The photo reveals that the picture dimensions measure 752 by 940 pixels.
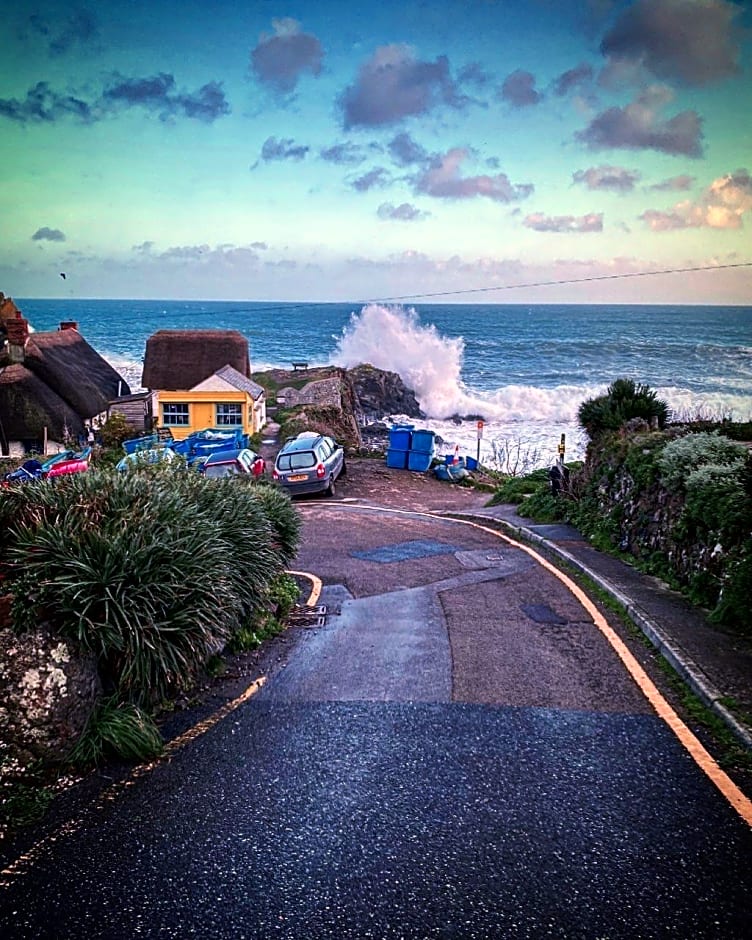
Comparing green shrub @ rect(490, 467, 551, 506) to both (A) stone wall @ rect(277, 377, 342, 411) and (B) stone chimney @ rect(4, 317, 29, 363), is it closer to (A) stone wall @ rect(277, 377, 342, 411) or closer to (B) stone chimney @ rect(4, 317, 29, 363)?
(A) stone wall @ rect(277, 377, 342, 411)

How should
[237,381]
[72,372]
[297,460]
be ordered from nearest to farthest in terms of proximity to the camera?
[297,460] → [237,381] → [72,372]

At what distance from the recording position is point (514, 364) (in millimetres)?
95625

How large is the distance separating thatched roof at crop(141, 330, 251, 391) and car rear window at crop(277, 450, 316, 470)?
63.2ft

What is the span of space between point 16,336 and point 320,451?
24.9m

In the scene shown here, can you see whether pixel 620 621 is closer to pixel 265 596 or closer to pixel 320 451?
pixel 265 596

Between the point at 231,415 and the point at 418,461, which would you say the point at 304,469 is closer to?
the point at 418,461

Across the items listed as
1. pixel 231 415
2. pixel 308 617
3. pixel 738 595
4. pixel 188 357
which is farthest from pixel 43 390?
pixel 738 595

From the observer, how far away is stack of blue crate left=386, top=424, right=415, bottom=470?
31.2 meters

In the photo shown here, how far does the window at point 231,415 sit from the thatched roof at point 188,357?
157 inches

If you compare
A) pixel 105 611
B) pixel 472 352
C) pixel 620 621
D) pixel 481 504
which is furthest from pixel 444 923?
pixel 472 352

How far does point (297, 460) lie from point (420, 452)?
866cm

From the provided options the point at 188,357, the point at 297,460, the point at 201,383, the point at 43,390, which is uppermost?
the point at 188,357

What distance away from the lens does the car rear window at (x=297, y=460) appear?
2322 cm

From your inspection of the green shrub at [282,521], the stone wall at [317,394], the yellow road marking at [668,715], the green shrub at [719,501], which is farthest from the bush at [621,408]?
the stone wall at [317,394]
